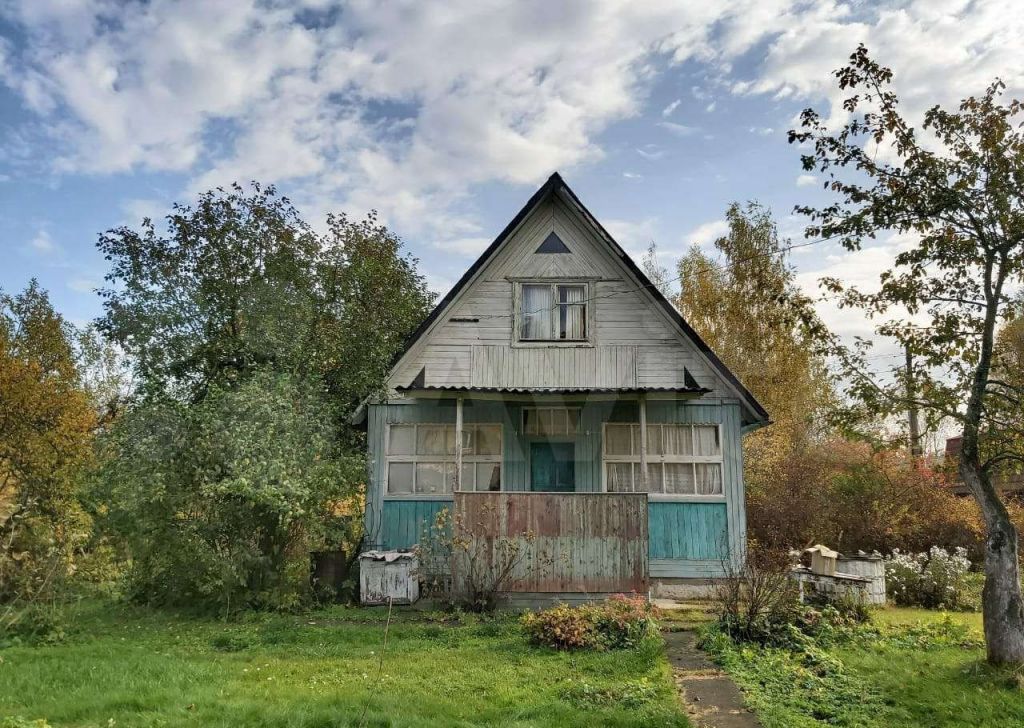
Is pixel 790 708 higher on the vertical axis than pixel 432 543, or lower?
lower

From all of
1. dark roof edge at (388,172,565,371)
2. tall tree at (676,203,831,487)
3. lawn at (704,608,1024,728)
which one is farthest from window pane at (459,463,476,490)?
tall tree at (676,203,831,487)

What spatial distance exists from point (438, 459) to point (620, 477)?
11.6 feet

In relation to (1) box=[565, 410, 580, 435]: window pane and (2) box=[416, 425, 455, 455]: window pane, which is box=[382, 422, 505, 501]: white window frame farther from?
(1) box=[565, 410, 580, 435]: window pane

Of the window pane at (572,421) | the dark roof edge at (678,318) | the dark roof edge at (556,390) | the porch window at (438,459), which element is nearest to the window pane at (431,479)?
the porch window at (438,459)

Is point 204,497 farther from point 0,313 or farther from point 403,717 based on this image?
point 0,313

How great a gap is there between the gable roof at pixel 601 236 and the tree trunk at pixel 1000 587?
5.95 metres

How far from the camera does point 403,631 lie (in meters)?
9.52

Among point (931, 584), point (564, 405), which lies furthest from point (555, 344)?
point (931, 584)

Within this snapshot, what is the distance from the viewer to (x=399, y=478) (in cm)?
1346

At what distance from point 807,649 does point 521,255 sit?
878cm

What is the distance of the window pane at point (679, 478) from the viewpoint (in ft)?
43.5

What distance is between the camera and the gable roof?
530 inches

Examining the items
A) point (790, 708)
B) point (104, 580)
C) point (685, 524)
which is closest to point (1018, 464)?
point (790, 708)

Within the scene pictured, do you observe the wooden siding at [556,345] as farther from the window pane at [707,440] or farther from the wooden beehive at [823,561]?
the wooden beehive at [823,561]
